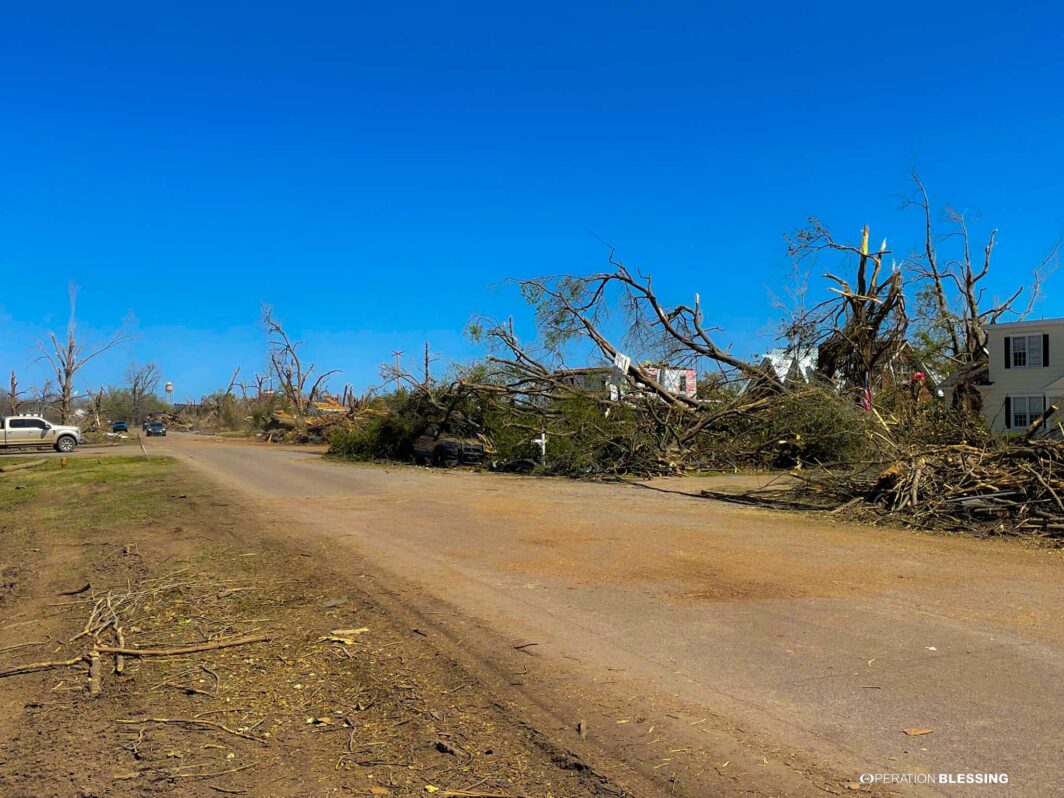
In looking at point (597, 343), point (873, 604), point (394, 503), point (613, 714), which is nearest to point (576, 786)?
point (613, 714)

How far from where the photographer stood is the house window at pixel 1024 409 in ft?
103

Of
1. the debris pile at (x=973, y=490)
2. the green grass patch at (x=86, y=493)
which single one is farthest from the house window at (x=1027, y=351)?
the green grass patch at (x=86, y=493)

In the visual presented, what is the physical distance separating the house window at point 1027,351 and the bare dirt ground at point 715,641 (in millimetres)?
24910

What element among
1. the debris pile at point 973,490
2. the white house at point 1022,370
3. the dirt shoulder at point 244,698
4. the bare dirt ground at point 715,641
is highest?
the white house at point 1022,370

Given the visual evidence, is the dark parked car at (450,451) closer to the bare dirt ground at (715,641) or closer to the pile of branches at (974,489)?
the bare dirt ground at (715,641)

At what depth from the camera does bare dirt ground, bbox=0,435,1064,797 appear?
389 centimetres

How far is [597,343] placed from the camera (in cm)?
2722

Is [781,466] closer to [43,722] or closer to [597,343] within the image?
[597,343]

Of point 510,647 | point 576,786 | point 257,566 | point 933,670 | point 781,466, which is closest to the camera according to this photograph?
A: point 576,786

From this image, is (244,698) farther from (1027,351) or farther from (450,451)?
(1027,351)

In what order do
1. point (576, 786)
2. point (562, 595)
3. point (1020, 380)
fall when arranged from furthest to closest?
point (1020, 380)
point (562, 595)
point (576, 786)

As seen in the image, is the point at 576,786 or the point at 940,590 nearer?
the point at 576,786

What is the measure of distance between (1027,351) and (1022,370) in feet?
2.65

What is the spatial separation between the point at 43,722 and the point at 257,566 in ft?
14.7
